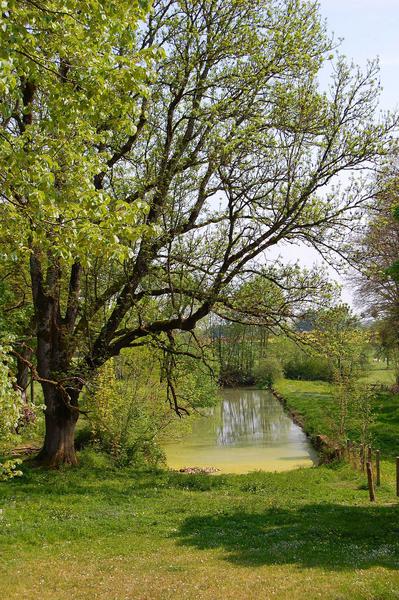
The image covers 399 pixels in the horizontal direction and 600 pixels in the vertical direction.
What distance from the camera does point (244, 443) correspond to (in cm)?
2798

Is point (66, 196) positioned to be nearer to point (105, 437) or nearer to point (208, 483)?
point (208, 483)

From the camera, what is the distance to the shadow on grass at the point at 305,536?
848cm

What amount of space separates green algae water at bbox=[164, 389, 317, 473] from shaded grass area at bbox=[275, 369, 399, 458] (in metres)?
1.09

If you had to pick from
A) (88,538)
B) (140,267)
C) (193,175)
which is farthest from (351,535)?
(193,175)

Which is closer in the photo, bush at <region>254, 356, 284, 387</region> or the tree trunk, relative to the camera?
the tree trunk

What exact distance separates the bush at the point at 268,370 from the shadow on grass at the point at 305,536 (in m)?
43.9

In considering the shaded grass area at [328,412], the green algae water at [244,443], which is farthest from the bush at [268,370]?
the green algae water at [244,443]

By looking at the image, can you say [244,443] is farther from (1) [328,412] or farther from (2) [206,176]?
(2) [206,176]

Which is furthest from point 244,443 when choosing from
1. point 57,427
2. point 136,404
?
point 57,427

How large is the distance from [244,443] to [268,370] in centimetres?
3031

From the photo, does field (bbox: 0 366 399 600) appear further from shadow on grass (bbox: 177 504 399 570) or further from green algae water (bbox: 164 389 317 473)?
green algae water (bbox: 164 389 317 473)

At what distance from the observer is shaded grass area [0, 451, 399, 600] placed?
721 cm

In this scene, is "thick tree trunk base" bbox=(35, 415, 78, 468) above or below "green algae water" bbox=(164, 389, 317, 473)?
above

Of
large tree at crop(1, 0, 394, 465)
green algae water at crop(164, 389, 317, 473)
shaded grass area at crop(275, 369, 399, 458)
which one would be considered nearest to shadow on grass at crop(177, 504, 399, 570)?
large tree at crop(1, 0, 394, 465)
